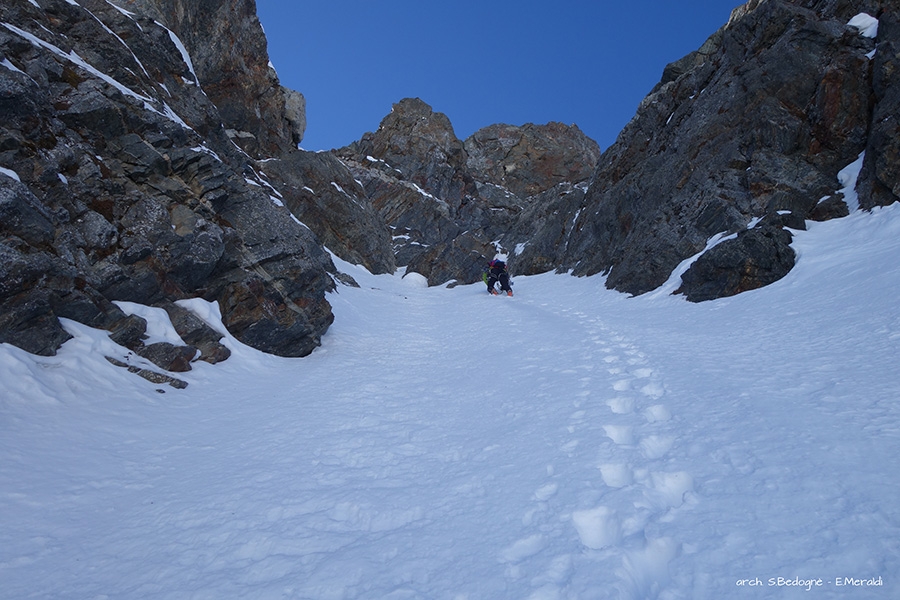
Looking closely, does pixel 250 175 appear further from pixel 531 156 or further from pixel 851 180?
pixel 531 156

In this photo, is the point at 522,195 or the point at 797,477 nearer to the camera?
the point at 797,477

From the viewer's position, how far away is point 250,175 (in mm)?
25766

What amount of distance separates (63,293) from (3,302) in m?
0.96

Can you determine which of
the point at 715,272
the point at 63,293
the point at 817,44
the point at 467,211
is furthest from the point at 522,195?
the point at 63,293

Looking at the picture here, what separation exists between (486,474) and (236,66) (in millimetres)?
46509

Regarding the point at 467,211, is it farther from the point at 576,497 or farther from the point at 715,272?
the point at 576,497

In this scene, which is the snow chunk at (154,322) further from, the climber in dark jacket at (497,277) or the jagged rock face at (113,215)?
the climber in dark jacket at (497,277)

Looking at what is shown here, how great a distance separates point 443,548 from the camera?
3699 mm

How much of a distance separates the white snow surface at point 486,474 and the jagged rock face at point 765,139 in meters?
8.41

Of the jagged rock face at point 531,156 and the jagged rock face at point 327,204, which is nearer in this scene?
the jagged rock face at point 327,204

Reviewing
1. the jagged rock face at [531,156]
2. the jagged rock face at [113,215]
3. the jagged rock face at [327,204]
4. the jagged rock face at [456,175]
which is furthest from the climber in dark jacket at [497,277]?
the jagged rock face at [531,156]

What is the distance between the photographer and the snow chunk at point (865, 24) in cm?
1781

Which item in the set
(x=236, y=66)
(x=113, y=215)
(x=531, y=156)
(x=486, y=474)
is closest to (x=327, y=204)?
(x=236, y=66)

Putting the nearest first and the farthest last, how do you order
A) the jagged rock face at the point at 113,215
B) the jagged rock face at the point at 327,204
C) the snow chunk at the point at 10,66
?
the jagged rock face at the point at 113,215 → the snow chunk at the point at 10,66 → the jagged rock face at the point at 327,204
